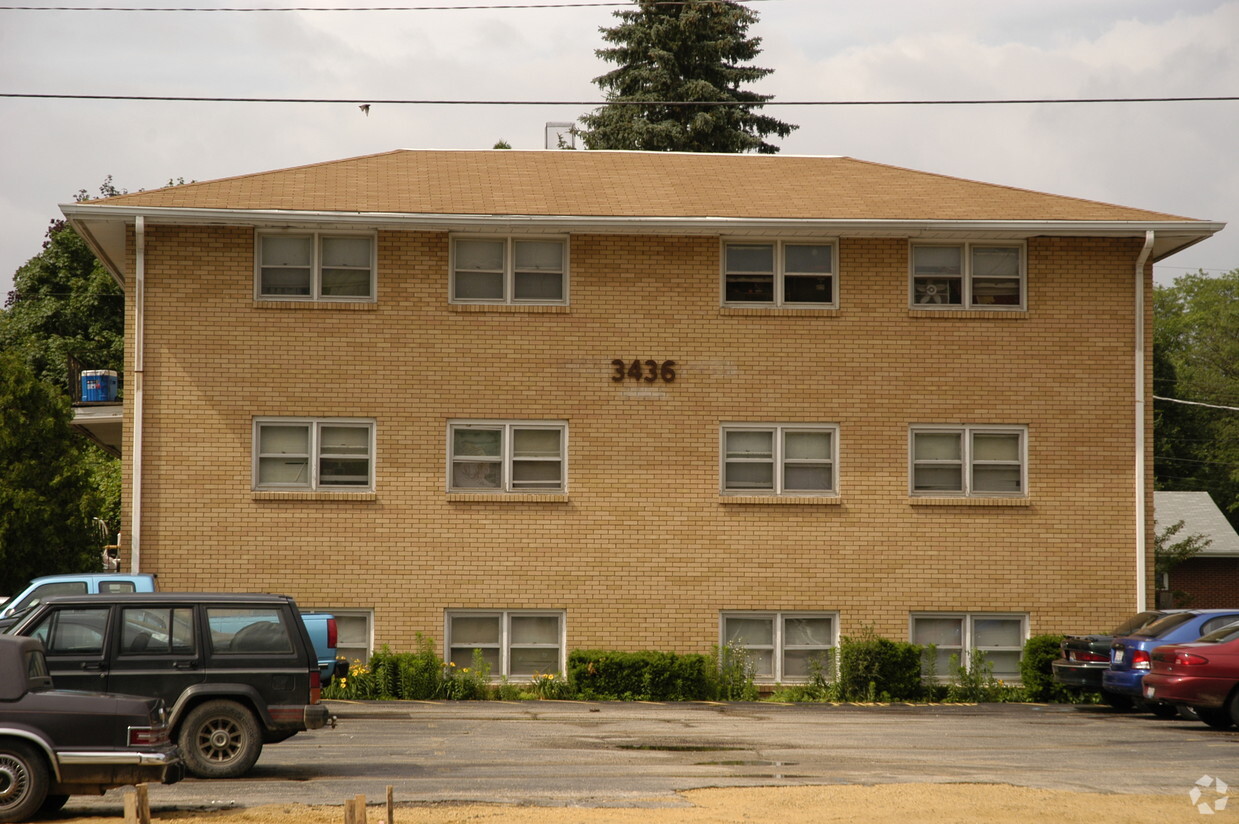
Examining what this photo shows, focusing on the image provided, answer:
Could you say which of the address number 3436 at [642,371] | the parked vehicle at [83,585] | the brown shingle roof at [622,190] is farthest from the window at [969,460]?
the parked vehicle at [83,585]

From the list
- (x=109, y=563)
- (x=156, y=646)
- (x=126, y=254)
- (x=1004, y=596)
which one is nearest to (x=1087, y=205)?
(x=1004, y=596)

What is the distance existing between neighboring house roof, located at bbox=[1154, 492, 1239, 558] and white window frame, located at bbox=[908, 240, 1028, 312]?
2335 cm

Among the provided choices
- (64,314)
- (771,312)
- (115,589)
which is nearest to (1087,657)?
(771,312)

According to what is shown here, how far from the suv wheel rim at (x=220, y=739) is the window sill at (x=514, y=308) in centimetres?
1026

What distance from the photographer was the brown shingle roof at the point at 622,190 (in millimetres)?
21797

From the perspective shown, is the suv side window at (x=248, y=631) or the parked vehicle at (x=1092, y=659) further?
the parked vehicle at (x=1092, y=659)

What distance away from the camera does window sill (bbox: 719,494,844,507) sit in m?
21.8

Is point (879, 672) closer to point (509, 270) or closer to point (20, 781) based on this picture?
point (509, 270)

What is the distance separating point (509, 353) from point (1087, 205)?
9998 mm

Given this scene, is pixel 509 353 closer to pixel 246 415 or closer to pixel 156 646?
pixel 246 415

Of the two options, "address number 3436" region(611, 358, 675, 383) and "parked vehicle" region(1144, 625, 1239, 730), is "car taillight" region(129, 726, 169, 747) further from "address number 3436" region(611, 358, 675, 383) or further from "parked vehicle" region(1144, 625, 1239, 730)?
"parked vehicle" region(1144, 625, 1239, 730)

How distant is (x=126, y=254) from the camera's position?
836 inches

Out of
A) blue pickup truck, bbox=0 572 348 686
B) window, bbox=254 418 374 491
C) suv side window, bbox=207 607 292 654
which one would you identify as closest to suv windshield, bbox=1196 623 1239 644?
blue pickup truck, bbox=0 572 348 686

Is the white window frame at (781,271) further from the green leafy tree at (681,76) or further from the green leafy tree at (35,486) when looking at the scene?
the green leafy tree at (681,76)
